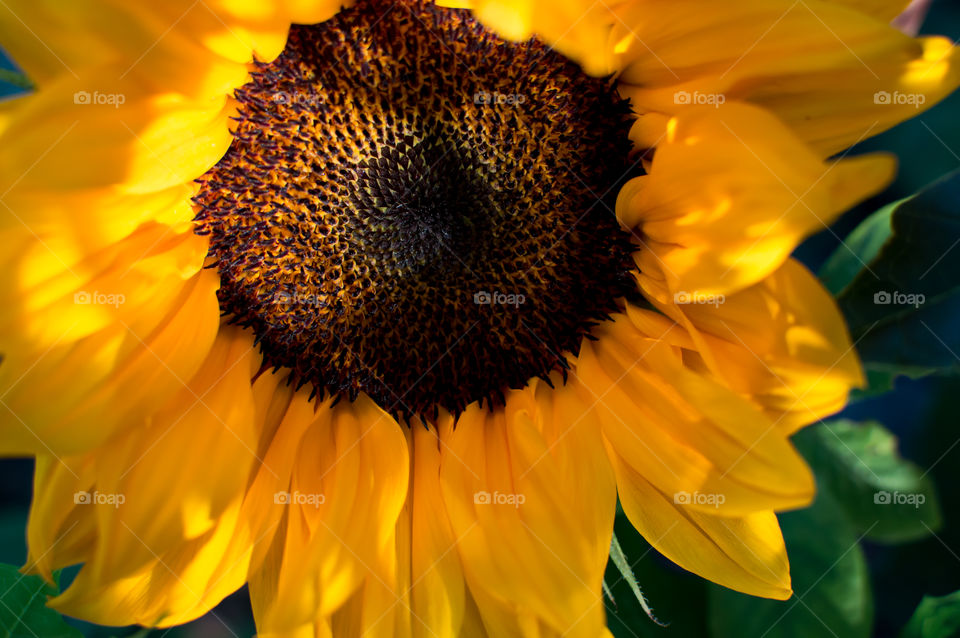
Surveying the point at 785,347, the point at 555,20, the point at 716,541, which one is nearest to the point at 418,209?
the point at 555,20

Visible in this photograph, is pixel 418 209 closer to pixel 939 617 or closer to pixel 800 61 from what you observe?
pixel 800 61
